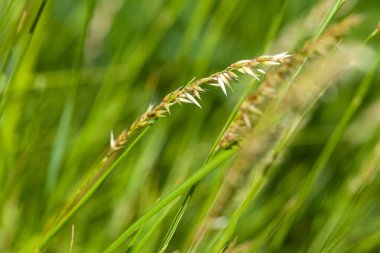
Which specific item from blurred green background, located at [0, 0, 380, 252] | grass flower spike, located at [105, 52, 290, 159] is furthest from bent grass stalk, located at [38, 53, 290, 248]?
blurred green background, located at [0, 0, 380, 252]

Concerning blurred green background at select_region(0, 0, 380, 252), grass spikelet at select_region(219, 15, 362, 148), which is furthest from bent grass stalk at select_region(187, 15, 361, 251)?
blurred green background at select_region(0, 0, 380, 252)

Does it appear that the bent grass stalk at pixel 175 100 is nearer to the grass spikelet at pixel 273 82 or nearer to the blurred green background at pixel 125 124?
the grass spikelet at pixel 273 82

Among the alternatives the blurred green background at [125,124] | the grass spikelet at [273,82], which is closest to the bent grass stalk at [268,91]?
the grass spikelet at [273,82]

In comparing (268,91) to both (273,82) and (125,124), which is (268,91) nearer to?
(273,82)

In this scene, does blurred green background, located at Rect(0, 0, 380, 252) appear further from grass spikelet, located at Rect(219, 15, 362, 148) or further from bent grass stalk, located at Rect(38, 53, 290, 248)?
grass spikelet, located at Rect(219, 15, 362, 148)

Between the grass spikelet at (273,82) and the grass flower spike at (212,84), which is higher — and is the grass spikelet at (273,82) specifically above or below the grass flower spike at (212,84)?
below

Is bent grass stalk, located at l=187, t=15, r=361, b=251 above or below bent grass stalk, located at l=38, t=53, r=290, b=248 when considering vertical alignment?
below

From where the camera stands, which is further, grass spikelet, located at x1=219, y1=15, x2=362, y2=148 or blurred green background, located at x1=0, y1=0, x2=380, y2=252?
blurred green background, located at x1=0, y1=0, x2=380, y2=252

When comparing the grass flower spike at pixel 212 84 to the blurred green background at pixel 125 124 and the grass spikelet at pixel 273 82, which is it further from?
the blurred green background at pixel 125 124

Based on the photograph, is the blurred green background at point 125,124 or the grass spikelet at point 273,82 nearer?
the grass spikelet at point 273,82

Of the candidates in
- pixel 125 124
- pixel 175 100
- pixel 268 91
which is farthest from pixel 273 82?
pixel 125 124
